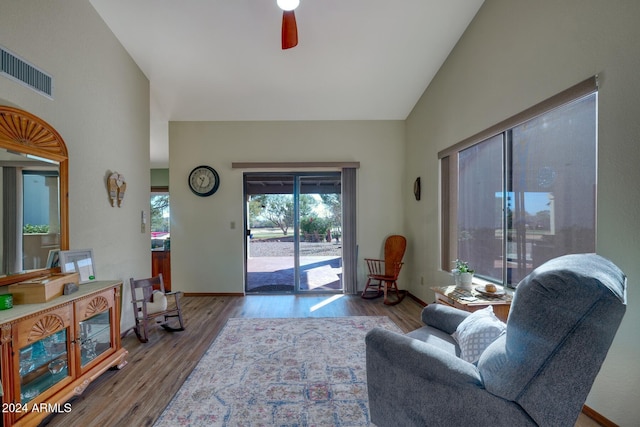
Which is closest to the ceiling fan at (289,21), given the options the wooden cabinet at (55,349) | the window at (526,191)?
the window at (526,191)

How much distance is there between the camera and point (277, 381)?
81.5 inches

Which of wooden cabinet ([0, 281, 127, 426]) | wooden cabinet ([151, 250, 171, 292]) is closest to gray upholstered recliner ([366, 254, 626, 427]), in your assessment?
wooden cabinet ([0, 281, 127, 426])

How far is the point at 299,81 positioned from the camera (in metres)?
3.59

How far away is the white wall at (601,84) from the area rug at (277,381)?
1462 millimetres

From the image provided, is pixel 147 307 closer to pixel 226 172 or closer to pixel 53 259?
pixel 53 259

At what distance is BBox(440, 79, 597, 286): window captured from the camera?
1.81 meters

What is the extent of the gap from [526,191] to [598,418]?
1544 millimetres

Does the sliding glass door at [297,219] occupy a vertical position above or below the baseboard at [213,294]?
above

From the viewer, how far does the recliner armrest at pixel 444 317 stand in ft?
6.16

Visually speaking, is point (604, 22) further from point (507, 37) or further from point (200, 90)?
point (200, 90)

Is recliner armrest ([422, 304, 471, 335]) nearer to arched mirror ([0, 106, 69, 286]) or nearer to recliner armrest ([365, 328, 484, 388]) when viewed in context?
recliner armrest ([365, 328, 484, 388])

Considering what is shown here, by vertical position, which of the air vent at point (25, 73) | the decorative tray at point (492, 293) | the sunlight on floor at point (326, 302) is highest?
the air vent at point (25, 73)

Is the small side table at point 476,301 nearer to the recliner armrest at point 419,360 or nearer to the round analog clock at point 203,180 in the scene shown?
the recliner armrest at point 419,360

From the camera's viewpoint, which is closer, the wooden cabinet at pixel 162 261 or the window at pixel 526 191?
the window at pixel 526 191
